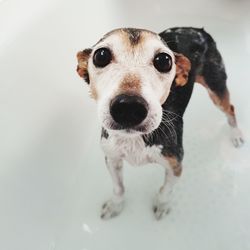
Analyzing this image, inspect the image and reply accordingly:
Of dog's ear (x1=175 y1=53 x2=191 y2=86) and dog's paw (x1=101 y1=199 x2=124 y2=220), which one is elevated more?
dog's ear (x1=175 y1=53 x2=191 y2=86)

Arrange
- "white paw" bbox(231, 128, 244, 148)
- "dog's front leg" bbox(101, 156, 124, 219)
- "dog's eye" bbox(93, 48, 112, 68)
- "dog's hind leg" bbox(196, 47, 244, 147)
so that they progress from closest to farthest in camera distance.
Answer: "dog's eye" bbox(93, 48, 112, 68)
"dog's front leg" bbox(101, 156, 124, 219)
"dog's hind leg" bbox(196, 47, 244, 147)
"white paw" bbox(231, 128, 244, 148)

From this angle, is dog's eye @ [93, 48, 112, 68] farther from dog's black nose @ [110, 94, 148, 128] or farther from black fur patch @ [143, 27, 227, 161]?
black fur patch @ [143, 27, 227, 161]

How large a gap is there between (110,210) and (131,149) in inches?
19.1

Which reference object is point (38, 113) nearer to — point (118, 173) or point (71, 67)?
point (71, 67)

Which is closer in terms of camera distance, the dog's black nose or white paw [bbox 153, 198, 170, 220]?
the dog's black nose

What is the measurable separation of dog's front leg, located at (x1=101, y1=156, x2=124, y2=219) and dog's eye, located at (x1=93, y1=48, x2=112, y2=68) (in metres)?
0.47

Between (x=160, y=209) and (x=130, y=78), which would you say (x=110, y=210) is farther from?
(x=130, y=78)

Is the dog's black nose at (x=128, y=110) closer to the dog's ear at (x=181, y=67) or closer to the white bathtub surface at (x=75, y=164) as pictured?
the dog's ear at (x=181, y=67)

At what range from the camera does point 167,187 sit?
148 centimetres

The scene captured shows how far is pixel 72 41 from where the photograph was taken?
1.77 metres

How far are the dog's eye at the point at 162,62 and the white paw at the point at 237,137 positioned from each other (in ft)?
Answer: 3.12

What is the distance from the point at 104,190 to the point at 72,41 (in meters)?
0.70

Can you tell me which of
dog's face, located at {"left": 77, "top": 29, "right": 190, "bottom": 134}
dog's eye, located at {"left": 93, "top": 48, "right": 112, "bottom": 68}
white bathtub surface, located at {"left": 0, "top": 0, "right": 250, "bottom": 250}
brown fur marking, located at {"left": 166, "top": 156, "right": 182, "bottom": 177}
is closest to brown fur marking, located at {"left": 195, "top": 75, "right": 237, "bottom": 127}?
white bathtub surface, located at {"left": 0, "top": 0, "right": 250, "bottom": 250}

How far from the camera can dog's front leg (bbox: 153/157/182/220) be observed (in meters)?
1.34
